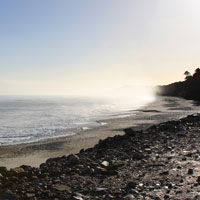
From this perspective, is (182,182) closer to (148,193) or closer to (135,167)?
(148,193)

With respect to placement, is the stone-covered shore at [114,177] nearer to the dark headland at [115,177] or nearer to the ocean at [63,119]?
the dark headland at [115,177]

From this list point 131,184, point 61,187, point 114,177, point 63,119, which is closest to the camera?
point 61,187

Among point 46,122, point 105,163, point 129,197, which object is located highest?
point 105,163

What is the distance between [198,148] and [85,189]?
661cm

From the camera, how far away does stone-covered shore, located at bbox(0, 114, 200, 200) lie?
25.4ft

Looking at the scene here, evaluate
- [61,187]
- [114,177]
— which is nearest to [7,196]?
[61,187]

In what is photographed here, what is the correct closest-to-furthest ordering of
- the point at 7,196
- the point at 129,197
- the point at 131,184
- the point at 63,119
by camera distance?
the point at 7,196 → the point at 129,197 → the point at 131,184 → the point at 63,119

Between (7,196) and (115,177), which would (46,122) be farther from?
(7,196)

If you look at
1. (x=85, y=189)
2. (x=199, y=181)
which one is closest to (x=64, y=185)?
(x=85, y=189)

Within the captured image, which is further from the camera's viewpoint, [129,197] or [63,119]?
[63,119]

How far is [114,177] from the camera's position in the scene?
9281 millimetres

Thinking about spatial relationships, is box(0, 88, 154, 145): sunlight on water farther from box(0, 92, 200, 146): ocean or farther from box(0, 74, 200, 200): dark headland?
box(0, 74, 200, 200): dark headland

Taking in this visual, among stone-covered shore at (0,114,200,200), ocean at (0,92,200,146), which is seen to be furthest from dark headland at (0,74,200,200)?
ocean at (0,92,200,146)

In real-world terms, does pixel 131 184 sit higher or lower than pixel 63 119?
higher
